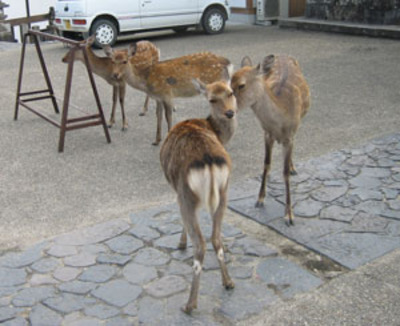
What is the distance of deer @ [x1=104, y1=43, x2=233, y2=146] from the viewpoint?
650 cm

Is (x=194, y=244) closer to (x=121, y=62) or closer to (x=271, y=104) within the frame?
(x=271, y=104)

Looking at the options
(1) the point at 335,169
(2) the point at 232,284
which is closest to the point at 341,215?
(1) the point at 335,169

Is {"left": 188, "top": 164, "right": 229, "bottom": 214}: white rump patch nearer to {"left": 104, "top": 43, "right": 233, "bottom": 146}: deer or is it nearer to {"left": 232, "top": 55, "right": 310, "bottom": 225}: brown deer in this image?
{"left": 232, "top": 55, "right": 310, "bottom": 225}: brown deer

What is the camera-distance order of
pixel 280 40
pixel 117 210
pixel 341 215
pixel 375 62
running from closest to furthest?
pixel 341 215, pixel 117 210, pixel 375 62, pixel 280 40

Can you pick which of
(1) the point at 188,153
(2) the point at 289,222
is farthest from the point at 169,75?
(1) the point at 188,153

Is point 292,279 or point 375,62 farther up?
point 375,62

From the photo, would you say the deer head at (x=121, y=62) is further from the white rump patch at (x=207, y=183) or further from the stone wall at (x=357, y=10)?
the stone wall at (x=357, y=10)

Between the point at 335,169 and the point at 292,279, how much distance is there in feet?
7.08

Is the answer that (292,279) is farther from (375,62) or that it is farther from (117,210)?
(375,62)

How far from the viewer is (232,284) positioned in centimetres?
360

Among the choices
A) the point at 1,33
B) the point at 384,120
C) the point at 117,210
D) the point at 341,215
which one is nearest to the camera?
the point at 341,215

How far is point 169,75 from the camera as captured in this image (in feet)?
21.4

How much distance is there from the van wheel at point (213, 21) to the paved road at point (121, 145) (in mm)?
4301

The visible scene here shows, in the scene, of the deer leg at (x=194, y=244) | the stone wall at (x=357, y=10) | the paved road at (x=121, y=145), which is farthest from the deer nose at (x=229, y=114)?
the stone wall at (x=357, y=10)
